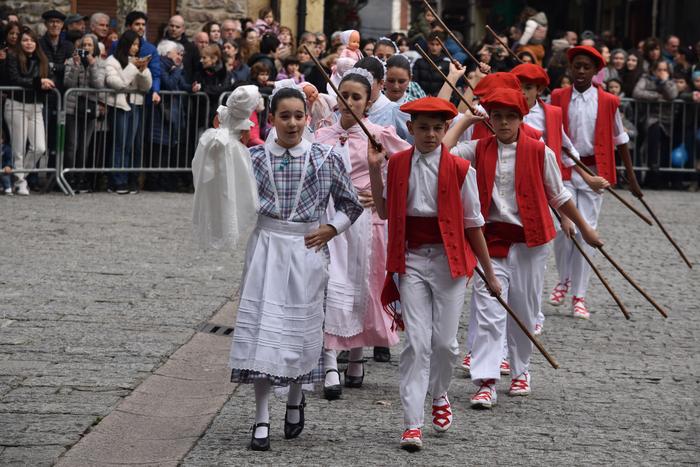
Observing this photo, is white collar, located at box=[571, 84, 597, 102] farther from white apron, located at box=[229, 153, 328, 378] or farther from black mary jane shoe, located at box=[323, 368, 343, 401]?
white apron, located at box=[229, 153, 328, 378]

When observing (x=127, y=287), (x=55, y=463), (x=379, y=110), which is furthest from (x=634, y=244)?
(x=55, y=463)

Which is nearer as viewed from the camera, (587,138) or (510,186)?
(510,186)

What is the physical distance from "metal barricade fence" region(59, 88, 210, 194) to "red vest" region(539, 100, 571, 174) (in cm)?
851

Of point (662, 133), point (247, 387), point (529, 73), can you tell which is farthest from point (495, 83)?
point (662, 133)

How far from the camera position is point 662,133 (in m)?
20.5

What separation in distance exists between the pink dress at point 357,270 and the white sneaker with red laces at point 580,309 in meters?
2.87

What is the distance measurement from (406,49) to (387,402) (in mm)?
12690

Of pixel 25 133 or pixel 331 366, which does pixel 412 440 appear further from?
pixel 25 133

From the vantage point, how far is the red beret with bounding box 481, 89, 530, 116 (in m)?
8.00

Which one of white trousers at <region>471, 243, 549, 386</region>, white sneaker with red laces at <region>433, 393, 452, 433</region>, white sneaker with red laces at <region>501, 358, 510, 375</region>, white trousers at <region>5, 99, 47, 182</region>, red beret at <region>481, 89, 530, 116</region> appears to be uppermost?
red beret at <region>481, 89, 530, 116</region>

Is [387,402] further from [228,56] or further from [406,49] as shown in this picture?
[406,49]

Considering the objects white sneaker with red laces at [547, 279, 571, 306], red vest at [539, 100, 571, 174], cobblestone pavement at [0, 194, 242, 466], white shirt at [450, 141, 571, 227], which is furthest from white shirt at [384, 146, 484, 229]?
white sneaker with red laces at [547, 279, 571, 306]

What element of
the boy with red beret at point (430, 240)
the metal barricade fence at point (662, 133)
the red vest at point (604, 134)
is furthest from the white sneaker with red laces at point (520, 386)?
the metal barricade fence at point (662, 133)

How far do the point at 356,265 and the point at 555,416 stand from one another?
140 cm
